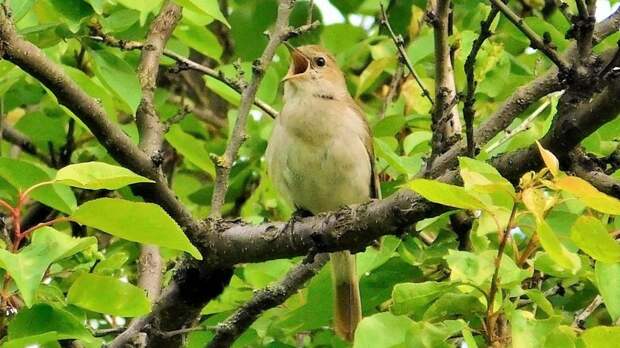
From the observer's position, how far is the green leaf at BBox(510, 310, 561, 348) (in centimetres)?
233

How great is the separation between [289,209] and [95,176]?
243 cm

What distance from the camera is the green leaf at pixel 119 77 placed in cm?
321

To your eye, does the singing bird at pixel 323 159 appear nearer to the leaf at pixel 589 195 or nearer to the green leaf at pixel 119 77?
the green leaf at pixel 119 77

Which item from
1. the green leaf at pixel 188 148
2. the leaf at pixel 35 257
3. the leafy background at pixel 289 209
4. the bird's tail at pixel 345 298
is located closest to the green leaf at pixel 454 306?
the leafy background at pixel 289 209

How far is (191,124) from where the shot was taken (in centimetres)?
546

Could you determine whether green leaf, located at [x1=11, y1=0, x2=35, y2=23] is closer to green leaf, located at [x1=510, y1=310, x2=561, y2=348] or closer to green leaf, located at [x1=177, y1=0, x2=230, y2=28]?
green leaf, located at [x1=177, y1=0, x2=230, y2=28]

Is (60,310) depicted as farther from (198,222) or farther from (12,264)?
(198,222)

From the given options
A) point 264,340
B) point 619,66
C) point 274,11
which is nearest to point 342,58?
point 274,11

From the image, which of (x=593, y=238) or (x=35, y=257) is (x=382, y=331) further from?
(x=35, y=257)

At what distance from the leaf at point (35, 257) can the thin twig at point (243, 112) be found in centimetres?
93

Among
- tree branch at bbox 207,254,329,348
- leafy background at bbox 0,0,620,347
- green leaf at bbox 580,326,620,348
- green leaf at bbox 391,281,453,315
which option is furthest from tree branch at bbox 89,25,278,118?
green leaf at bbox 580,326,620,348

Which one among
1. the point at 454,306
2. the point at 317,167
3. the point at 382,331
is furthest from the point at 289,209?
the point at 382,331

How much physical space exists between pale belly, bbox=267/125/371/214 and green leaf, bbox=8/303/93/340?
1.99 metres

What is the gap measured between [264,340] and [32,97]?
5.32 feet
